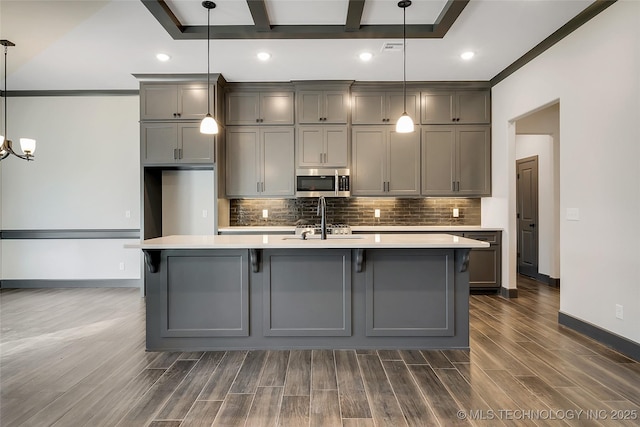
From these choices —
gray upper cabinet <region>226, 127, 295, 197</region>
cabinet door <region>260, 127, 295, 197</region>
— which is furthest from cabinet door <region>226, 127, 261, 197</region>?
cabinet door <region>260, 127, 295, 197</region>

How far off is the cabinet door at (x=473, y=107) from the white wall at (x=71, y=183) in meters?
4.90

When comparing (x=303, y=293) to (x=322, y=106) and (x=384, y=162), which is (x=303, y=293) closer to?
(x=384, y=162)

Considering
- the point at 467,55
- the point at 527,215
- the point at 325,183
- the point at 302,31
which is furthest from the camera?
the point at 527,215

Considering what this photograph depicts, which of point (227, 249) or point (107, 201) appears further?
point (107, 201)

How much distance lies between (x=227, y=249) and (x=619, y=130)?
3448mm

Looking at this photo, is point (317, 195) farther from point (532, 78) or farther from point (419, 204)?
point (532, 78)

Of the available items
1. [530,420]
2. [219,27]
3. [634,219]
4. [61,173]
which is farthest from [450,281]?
[61,173]

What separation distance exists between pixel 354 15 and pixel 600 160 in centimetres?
260

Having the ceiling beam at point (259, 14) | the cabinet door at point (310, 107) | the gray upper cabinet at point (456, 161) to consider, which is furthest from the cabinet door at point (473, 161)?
the ceiling beam at point (259, 14)

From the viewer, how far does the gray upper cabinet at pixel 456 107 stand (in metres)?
5.24

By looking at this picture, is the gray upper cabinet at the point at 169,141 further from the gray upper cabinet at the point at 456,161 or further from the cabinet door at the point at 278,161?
the gray upper cabinet at the point at 456,161

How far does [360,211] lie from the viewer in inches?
222

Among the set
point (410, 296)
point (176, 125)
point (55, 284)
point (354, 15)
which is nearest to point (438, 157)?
point (354, 15)

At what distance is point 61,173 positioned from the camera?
17.6 feet
